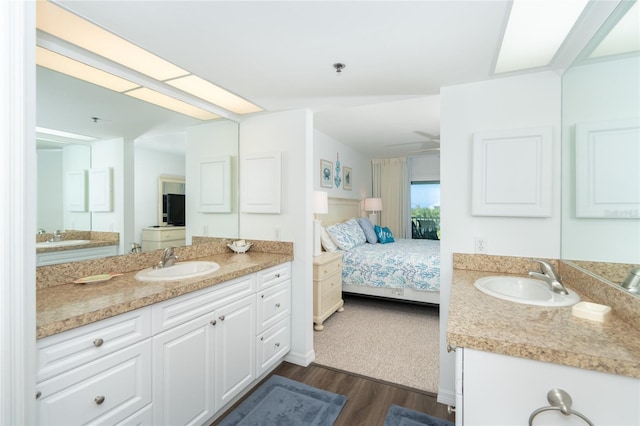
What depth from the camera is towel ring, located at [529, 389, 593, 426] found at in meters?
0.88

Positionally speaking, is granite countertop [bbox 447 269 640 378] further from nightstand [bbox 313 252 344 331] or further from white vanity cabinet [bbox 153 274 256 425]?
nightstand [bbox 313 252 344 331]

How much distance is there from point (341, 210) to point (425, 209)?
2226 millimetres

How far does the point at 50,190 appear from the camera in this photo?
1.58m

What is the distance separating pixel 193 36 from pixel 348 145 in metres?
4.12

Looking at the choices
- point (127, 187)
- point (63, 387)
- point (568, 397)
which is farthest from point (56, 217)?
point (568, 397)

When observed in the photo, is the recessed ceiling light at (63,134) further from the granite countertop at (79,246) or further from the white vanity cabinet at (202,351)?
the white vanity cabinet at (202,351)

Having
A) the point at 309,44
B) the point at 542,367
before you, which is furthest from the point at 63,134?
the point at 542,367

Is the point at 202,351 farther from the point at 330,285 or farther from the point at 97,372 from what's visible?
the point at 330,285

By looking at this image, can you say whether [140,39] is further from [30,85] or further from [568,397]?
[568,397]

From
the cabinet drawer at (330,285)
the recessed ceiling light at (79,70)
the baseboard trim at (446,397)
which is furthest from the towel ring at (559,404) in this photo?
the recessed ceiling light at (79,70)

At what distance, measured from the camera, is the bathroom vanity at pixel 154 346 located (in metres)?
1.14

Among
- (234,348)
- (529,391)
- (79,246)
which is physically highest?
(79,246)

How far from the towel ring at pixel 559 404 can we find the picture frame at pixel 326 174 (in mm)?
3793

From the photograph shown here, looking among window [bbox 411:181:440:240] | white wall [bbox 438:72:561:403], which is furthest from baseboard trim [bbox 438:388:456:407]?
window [bbox 411:181:440:240]
